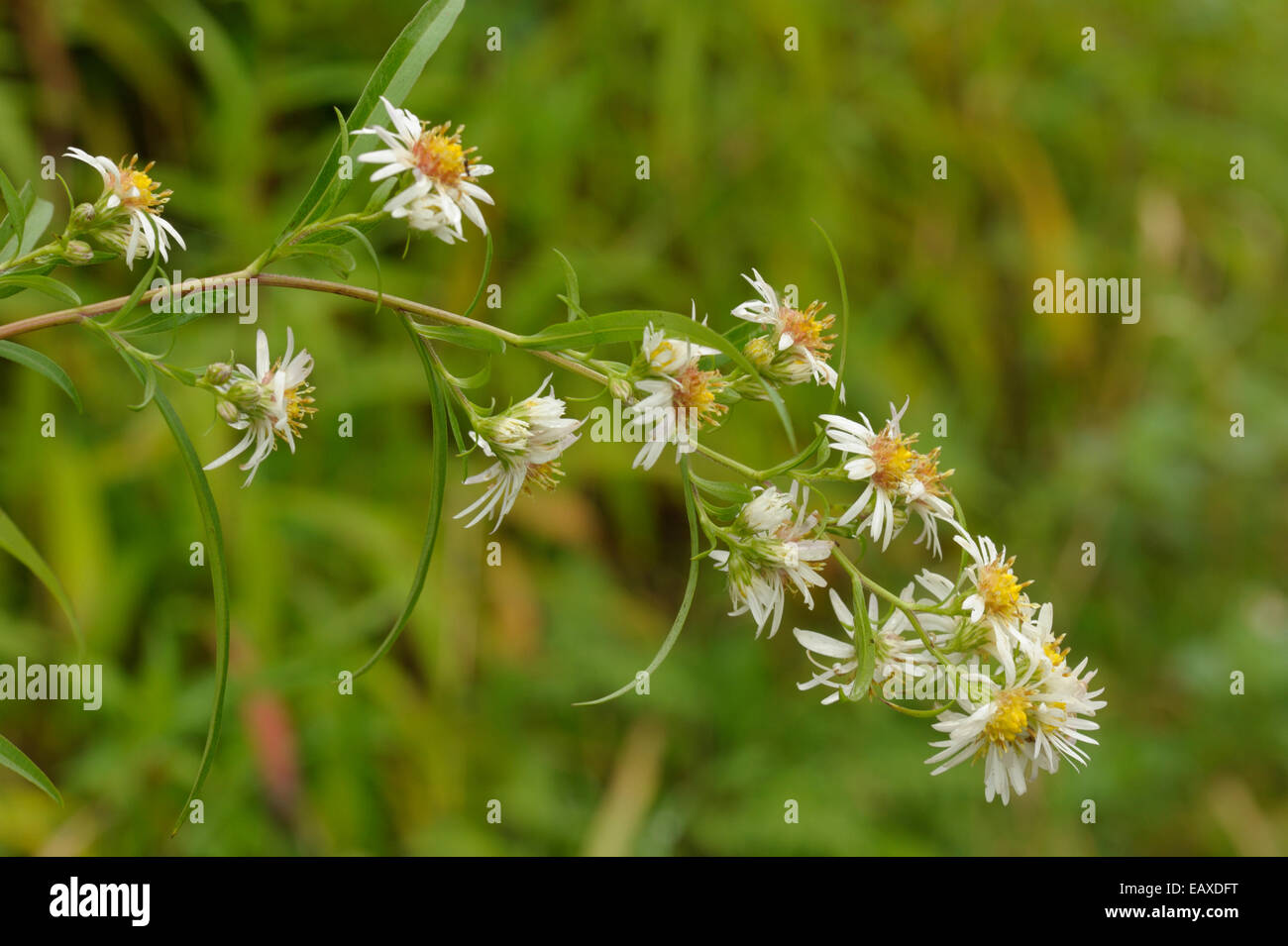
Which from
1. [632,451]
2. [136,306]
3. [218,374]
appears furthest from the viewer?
[632,451]

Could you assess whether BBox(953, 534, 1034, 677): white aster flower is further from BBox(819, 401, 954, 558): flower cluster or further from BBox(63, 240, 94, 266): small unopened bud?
BBox(63, 240, 94, 266): small unopened bud

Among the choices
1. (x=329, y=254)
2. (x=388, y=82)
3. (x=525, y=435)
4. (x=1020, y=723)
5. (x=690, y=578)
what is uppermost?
(x=388, y=82)

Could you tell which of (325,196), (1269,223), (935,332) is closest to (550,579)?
(935,332)

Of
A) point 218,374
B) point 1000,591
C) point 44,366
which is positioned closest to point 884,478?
point 1000,591

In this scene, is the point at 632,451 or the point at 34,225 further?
the point at 632,451

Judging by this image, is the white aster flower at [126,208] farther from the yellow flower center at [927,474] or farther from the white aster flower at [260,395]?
the yellow flower center at [927,474]

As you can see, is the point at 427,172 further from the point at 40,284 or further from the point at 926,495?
the point at 926,495

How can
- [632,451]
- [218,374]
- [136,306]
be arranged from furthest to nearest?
[632,451], [218,374], [136,306]

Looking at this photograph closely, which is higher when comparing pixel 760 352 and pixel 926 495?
pixel 760 352
